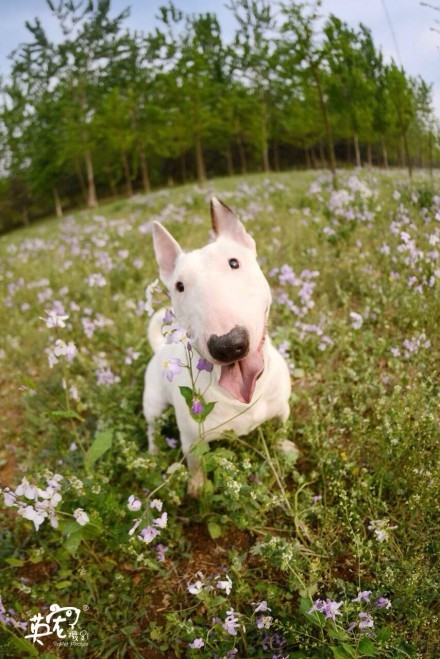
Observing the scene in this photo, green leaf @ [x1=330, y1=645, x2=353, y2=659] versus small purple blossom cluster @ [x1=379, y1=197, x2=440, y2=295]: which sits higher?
small purple blossom cluster @ [x1=379, y1=197, x2=440, y2=295]

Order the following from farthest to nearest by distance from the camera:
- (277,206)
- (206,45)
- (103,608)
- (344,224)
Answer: (206,45) → (277,206) → (344,224) → (103,608)

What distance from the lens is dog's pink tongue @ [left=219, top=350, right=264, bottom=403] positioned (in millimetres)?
2051

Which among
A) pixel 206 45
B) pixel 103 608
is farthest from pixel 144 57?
pixel 103 608

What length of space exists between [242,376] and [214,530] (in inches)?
40.3

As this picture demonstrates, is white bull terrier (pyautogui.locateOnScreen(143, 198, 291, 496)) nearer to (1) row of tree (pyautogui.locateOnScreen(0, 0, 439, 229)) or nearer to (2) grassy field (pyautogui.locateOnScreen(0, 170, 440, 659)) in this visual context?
(2) grassy field (pyautogui.locateOnScreen(0, 170, 440, 659))

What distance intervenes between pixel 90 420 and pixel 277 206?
7.05m

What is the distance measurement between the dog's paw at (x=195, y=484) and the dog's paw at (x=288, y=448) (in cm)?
55

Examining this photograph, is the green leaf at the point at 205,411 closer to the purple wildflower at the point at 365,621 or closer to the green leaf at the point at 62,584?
the purple wildflower at the point at 365,621

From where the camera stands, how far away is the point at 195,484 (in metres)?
2.67

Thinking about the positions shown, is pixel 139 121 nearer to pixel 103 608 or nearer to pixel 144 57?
pixel 144 57

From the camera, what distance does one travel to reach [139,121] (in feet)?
98.1

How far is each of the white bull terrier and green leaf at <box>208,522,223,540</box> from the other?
25 cm

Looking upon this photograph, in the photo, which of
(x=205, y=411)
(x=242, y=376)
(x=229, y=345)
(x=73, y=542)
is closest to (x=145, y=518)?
(x=73, y=542)

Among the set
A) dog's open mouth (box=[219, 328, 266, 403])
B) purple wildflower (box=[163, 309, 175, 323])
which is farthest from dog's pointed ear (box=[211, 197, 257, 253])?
dog's open mouth (box=[219, 328, 266, 403])
